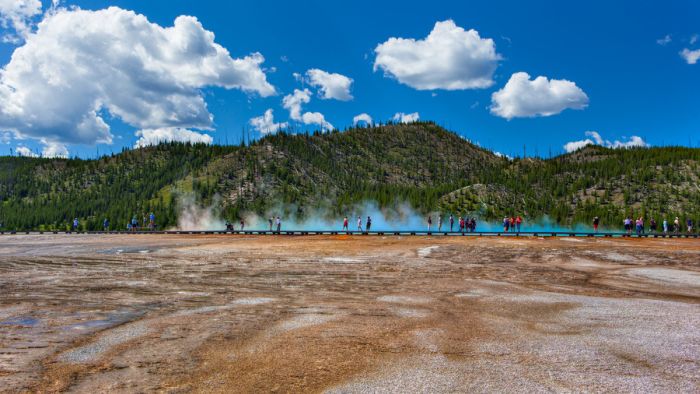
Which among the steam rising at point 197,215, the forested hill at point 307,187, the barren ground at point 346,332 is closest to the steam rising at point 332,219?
the steam rising at point 197,215

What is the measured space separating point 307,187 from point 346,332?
118172 mm

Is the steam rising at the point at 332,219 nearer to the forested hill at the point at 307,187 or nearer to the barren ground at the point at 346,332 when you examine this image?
the forested hill at the point at 307,187

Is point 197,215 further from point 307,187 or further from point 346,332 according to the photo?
point 346,332

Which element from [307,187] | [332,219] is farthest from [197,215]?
[307,187]

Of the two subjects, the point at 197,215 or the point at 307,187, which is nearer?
the point at 197,215

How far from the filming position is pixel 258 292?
12.8 metres

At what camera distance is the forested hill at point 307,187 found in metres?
110

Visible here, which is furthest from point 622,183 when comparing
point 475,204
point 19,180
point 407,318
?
point 19,180

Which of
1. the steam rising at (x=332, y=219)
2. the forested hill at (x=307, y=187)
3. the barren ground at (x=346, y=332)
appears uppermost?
the forested hill at (x=307, y=187)

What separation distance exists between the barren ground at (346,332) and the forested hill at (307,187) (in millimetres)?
90138

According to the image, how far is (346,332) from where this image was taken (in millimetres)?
8352

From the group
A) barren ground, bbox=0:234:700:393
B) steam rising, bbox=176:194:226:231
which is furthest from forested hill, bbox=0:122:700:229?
barren ground, bbox=0:234:700:393

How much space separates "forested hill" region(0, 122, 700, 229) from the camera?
109812 millimetres

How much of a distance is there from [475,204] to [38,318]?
113m
